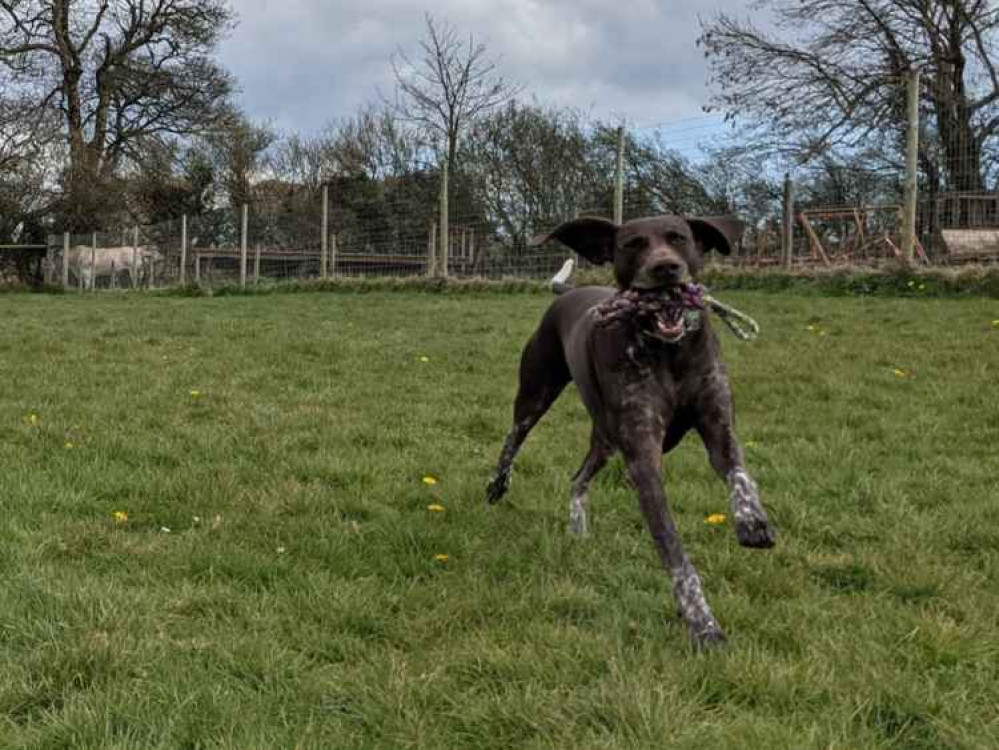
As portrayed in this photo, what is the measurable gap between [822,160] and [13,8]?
25329 millimetres

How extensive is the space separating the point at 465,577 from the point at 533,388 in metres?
1.35

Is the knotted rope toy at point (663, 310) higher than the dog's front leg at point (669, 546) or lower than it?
higher

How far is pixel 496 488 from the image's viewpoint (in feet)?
14.0

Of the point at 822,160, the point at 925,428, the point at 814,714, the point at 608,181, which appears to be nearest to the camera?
the point at 814,714

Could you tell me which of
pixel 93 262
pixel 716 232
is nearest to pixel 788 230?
pixel 716 232

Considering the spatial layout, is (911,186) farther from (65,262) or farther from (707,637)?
(65,262)

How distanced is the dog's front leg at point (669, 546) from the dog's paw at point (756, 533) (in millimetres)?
190

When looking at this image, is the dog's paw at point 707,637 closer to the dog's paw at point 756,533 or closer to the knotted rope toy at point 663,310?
the dog's paw at point 756,533

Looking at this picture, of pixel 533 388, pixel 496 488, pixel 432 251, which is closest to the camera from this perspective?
pixel 496 488

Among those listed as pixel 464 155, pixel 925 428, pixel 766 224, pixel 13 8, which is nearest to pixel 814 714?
pixel 925 428

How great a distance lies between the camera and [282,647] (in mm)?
2684

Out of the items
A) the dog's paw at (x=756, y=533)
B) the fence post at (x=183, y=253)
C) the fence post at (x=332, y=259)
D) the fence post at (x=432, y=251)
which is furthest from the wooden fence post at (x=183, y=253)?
the dog's paw at (x=756, y=533)

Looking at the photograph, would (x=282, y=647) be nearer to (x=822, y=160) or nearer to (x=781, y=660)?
(x=781, y=660)

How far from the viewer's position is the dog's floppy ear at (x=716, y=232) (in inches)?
137
